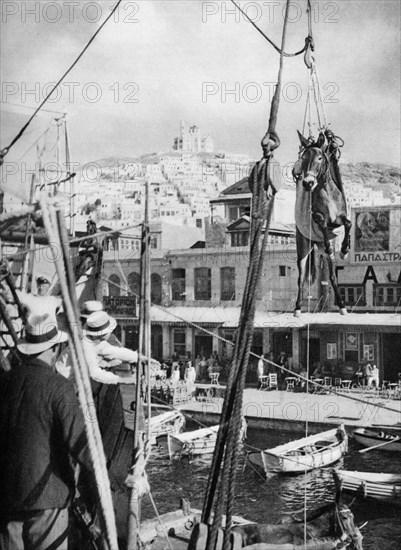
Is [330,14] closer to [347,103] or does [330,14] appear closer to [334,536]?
[347,103]

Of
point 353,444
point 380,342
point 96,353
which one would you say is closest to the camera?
point 96,353

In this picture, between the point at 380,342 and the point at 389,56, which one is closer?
the point at 389,56

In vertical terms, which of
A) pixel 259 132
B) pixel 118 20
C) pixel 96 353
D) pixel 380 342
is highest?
pixel 118 20

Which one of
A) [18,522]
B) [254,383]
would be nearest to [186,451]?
[254,383]

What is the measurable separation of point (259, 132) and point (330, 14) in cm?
254

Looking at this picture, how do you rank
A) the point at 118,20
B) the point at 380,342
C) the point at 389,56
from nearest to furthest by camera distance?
1. the point at 118,20
2. the point at 389,56
3. the point at 380,342

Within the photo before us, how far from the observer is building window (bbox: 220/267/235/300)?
22844 mm

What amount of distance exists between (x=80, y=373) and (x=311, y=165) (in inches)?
206

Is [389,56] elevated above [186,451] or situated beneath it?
elevated above

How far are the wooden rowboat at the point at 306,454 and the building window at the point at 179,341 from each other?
9397 millimetres

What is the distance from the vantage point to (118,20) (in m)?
7.56

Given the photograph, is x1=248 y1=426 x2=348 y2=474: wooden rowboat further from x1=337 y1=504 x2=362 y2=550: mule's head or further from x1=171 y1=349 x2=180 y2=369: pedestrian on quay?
x1=171 y1=349 x2=180 y2=369: pedestrian on quay
